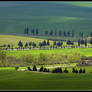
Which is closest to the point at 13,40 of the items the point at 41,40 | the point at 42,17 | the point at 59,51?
the point at 41,40

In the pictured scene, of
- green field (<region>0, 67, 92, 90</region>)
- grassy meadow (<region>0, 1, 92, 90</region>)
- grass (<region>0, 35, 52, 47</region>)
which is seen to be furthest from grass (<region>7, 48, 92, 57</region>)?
green field (<region>0, 67, 92, 90</region>)

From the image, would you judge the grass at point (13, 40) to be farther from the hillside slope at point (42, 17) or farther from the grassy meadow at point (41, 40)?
the hillside slope at point (42, 17)

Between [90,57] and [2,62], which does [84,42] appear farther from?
[2,62]

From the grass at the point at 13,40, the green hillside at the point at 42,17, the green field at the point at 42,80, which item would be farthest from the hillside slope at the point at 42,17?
the green field at the point at 42,80

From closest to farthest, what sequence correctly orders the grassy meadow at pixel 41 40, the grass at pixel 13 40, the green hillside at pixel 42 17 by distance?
the grassy meadow at pixel 41 40, the grass at pixel 13 40, the green hillside at pixel 42 17

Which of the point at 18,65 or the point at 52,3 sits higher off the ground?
the point at 52,3

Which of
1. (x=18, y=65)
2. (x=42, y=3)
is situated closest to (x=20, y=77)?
(x=18, y=65)

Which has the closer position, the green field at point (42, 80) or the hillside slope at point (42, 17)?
the green field at point (42, 80)

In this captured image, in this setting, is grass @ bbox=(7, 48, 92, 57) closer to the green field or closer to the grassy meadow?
the grassy meadow

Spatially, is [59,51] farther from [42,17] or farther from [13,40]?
[13,40]
